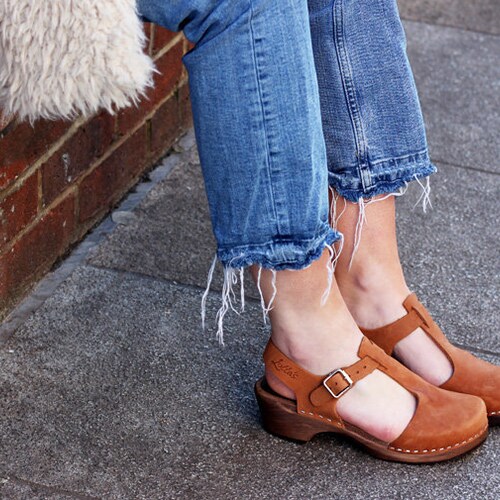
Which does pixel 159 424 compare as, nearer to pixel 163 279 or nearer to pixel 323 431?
pixel 323 431

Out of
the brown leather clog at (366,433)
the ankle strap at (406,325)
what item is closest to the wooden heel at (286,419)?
the brown leather clog at (366,433)

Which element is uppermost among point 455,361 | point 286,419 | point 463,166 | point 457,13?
point 286,419

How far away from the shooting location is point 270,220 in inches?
52.2

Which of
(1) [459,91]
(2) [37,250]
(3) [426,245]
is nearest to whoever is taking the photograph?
(2) [37,250]

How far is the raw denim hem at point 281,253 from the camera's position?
135 cm

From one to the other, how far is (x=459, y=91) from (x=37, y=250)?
61.2 inches

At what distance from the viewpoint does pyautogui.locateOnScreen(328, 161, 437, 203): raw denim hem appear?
157 centimetres

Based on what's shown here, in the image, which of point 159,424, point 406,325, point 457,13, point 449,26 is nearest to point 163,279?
point 159,424

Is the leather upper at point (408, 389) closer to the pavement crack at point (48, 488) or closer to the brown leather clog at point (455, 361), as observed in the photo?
the brown leather clog at point (455, 361)

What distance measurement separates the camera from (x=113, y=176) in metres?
2.18

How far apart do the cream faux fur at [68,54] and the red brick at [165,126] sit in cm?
107

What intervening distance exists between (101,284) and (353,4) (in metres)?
0.77

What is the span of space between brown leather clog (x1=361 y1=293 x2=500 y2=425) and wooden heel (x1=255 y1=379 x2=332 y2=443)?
199 mm

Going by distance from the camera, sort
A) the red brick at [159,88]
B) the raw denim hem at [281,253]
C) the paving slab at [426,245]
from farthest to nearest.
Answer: the red brick at [159,88], the paving slab at [426,245], the raw denim hem at [281,253]
